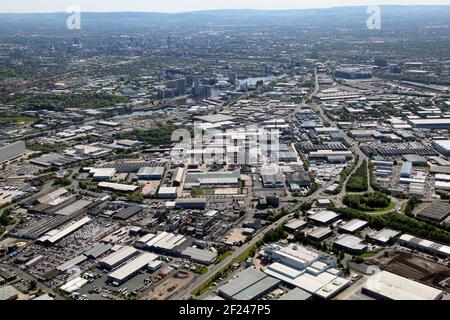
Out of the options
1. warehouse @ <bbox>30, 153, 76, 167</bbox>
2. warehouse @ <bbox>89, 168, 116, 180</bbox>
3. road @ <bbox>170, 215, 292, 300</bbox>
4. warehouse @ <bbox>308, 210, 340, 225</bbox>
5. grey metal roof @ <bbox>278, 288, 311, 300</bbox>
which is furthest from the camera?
warehouse @ <bbox>30, 153, 76, 167</bbox>

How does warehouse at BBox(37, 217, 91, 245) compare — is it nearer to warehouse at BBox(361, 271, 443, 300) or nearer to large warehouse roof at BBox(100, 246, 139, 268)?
large warehouse roof at BBox(100, 246, 139, 268)

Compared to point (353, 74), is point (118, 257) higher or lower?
lower

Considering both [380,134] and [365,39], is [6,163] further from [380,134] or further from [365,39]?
[365,39]

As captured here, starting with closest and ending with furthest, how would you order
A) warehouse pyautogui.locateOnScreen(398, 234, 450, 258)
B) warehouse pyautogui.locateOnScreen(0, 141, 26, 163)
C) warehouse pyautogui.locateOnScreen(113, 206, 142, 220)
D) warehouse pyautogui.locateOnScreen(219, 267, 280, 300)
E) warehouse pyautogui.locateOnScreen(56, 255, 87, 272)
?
warehouse pyautogui.locateOnScreen(219, 267, 280, 300) → warehouse pyautogui.locateOnScreen(56, 255, 87, 272) → warehouse pyautogui.locateOnScreen(398, 234, 450, 258) → warehouse pyautogui.locateOnScreen(113, 206, 142, 220) → warehouse pyautogui.locateOnScreen(0, 141, 26, 163)

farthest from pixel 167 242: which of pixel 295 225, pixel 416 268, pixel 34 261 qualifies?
pixel 416 268

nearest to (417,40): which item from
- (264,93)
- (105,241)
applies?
(264,93)

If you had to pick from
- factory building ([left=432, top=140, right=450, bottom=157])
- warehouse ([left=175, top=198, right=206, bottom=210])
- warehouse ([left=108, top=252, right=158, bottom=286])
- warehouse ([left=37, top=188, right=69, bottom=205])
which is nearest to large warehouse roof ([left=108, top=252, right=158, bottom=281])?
warehouse ([left=108, top=252, right=158, bottom=286])

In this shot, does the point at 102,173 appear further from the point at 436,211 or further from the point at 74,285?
the point at 436,211
